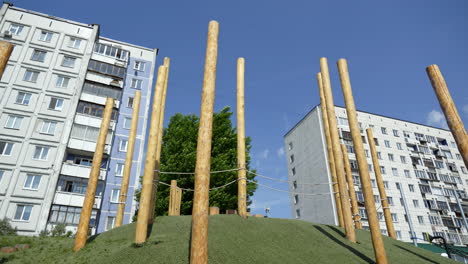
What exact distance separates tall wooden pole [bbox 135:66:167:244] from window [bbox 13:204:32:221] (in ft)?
80.2

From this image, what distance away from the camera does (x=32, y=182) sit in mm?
28234

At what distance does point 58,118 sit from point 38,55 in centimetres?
898

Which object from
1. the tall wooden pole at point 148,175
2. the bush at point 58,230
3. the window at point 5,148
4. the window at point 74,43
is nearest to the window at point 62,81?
the window at point 74,43

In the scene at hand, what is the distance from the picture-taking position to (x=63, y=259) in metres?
8.20

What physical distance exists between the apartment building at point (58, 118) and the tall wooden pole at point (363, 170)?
27.8 metres

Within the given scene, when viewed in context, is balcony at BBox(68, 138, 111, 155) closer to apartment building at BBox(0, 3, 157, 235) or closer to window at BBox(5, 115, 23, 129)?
apartment building at BBox(0, 3, 157, 235)

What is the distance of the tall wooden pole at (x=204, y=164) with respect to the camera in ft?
18.1

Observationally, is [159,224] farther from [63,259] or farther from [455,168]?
[455,168]

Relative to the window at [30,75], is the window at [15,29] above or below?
above

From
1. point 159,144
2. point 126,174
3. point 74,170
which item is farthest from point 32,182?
point 159,144

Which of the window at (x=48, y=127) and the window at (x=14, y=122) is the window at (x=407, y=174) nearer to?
the window at (x=48, y=127)

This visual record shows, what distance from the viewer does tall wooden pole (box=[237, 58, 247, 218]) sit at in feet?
34.5

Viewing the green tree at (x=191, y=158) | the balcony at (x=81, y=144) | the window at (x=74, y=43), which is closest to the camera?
the green tree at (x=191, y=158)

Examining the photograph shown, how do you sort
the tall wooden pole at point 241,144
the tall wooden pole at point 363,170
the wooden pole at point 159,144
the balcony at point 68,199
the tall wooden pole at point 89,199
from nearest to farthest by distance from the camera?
the tall wooden pole at point 363,170
the tall wooden pole at point 89,199
the tall wooden pole at point 241,144
the wooden pole at point 159,144
the balcony at point 68,199
